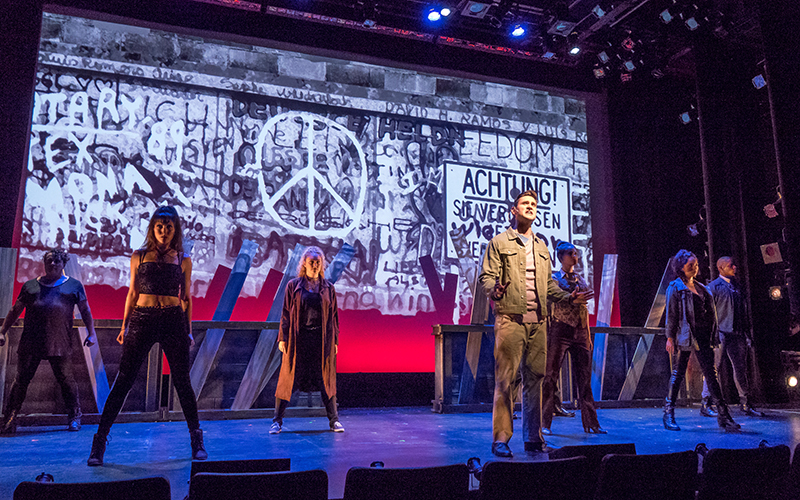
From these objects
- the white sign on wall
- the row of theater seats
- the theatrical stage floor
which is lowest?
the theatrical stage floor

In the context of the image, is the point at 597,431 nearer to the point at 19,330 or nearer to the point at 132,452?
the point at 132,452

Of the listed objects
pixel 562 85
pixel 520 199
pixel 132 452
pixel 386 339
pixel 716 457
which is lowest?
pixel 132 452

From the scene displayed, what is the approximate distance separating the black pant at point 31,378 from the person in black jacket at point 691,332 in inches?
226

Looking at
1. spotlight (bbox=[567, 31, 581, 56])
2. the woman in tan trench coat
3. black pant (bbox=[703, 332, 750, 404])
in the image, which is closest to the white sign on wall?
spotlight (bbox=[567, 31, 581, 56])

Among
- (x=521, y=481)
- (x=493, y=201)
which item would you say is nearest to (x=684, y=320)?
(x=493, y=201)

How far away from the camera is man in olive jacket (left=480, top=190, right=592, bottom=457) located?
4039mm

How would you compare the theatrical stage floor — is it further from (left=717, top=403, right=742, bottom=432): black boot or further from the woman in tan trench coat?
the woman in tan trench coat

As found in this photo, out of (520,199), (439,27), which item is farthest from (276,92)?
(520,199)

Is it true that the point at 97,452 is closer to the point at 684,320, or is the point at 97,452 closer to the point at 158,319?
the point at 158,319

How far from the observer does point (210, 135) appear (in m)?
7.73

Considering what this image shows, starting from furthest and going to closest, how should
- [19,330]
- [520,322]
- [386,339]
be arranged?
[386,339] < [19,330] < [520,322]

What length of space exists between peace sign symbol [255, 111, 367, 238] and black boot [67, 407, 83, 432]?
3350mm

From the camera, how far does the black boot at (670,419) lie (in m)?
5.48

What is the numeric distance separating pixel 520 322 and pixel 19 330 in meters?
5.13
